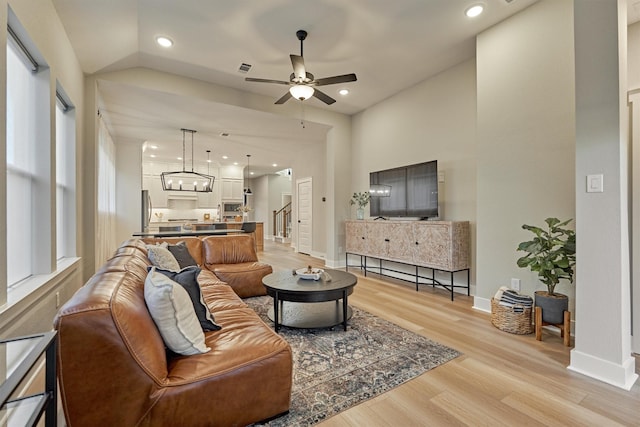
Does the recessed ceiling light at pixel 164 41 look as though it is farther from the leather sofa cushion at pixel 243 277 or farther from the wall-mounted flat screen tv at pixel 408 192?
the wall-mounted flat screen tv at pixel 408 192

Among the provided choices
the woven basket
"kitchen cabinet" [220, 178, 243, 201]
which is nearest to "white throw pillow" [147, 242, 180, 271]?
the woven basket

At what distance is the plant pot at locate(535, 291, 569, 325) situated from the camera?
253cm

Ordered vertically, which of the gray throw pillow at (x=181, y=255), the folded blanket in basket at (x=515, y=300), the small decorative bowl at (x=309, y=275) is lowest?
the folded blanket in basket at (x=515, y=300)

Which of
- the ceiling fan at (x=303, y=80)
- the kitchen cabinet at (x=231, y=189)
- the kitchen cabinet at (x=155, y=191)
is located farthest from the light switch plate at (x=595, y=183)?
the kitchen cabinet at (x=155, y=191)

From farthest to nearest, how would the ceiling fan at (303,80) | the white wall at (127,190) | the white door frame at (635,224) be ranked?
1. the white wall at (127,190)
2. the ceiling fan at (303,80)
3. the white door frame at (635,224)

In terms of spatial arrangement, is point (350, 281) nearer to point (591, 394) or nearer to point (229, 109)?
point (591, 394)

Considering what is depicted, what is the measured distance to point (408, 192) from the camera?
14.9ft

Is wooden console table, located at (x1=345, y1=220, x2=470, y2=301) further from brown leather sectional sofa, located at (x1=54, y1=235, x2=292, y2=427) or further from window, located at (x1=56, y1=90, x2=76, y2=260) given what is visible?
window, located at (x1=56, y1=90, x2=76, y2=260)

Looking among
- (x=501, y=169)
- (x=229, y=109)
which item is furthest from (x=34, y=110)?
(x=501, y=169)

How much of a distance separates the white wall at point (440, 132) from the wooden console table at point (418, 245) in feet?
1.14

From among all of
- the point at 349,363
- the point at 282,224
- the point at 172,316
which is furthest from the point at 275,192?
the point at 172,316

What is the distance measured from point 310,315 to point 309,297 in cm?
62

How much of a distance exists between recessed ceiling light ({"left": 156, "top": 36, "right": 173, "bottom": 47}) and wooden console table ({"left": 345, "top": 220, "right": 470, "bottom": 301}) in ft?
12.3

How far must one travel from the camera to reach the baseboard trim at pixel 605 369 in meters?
1.92
